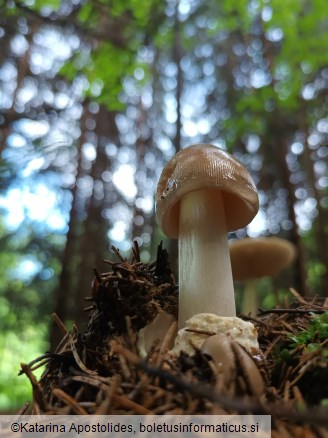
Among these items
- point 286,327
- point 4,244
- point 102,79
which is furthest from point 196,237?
point 4,244

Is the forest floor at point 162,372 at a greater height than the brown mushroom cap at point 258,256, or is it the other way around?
the brown mushroom cap at point 258,256

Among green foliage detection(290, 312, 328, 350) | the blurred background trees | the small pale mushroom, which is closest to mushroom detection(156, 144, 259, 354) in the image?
green foliage detection(290, 312, 328, 350)

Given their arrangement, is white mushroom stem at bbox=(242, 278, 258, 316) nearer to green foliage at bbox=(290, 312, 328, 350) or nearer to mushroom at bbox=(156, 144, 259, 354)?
mushroom at bbox=(156, 144, 259, 354)

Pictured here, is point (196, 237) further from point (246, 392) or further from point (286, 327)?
point (246, 392)

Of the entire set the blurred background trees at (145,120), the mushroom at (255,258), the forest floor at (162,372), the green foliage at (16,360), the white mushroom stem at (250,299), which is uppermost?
the blurred background trees at (145,120)

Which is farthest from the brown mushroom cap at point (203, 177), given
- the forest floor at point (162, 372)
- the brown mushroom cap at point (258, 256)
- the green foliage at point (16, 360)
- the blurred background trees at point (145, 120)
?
the green foliage at point (16, 360)

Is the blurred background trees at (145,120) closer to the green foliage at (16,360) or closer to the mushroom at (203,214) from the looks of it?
the green foliage at (16,360)

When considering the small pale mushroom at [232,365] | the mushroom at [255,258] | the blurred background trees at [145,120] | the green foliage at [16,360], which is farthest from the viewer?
the green foliage at [16,360]
